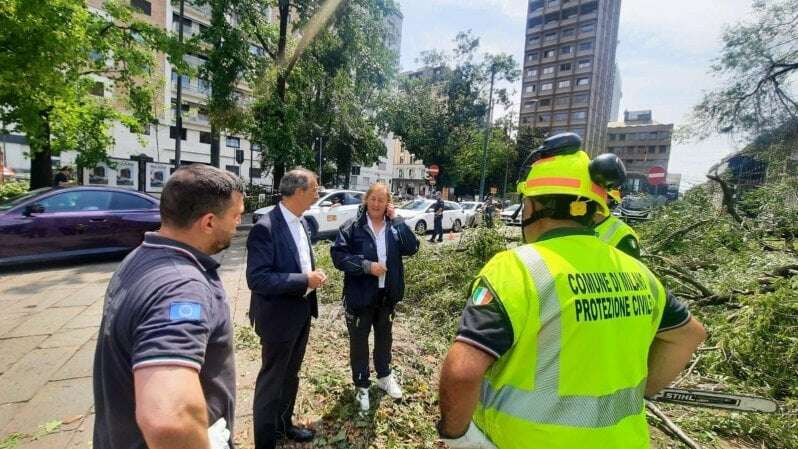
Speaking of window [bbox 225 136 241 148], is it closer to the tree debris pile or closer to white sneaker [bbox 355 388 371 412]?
the tree debris pile

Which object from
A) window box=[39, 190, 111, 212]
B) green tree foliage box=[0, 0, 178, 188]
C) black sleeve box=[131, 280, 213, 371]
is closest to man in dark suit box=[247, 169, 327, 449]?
black sleeve box=[131, 280, 213, 371]

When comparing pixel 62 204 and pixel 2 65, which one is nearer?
pixel 62 204

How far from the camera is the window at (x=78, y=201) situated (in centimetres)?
625

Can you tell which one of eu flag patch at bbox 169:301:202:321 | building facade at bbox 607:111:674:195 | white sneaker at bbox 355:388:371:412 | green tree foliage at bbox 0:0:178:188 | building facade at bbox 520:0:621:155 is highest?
building facade at bbox 520:0:621:155

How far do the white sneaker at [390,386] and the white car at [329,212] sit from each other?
7922 millimetres

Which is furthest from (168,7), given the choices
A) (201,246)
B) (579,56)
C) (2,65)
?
(579,56)

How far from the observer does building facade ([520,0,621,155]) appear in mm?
57469

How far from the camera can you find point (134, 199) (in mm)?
7352

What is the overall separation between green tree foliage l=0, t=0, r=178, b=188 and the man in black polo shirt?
32.2 ft

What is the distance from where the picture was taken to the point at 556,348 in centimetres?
110

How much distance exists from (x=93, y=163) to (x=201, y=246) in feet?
44.0

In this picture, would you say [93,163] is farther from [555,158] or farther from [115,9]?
[555,158]

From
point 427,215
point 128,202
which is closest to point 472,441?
point 128,202

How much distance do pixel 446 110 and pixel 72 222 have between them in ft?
96.2
